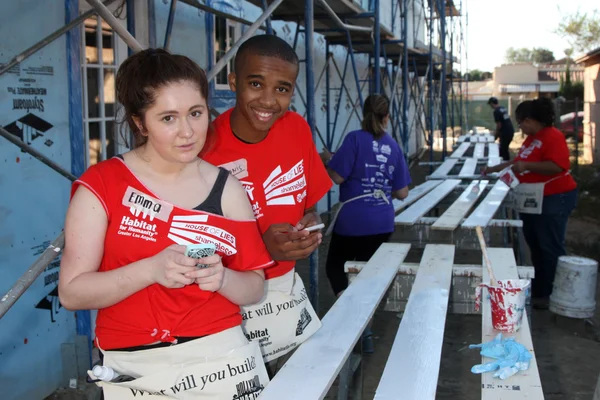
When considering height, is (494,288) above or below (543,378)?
above

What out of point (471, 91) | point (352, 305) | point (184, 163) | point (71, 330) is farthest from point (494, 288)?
point (471, 91)

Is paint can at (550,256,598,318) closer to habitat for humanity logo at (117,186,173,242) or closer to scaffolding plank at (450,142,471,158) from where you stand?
habitat for humanity logo at (117,186,173,242)

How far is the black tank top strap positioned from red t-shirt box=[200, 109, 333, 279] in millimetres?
418

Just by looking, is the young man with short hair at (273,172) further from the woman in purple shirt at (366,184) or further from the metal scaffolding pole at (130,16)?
the metal scaffolding pole at (130,16)

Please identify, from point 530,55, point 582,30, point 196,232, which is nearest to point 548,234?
point 196,232

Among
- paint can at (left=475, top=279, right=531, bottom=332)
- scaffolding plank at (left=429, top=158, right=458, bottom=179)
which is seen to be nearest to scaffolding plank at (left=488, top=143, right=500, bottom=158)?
scaffolding plank at (left=429, top=158, right=458, bottom=179)

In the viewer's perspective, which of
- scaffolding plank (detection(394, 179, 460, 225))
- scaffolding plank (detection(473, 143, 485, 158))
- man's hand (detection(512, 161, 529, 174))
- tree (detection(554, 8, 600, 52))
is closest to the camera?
scaffolding plank (detection(394, 179, 460, 225))

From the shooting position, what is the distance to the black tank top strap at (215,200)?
1589 millimetres

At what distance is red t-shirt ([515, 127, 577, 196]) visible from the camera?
576 centimetres

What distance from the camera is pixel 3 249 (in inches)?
141

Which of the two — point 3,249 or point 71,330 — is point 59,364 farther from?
point 3,249

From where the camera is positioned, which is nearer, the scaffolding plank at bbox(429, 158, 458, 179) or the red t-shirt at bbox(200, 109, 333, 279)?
the red t-shirt at bbox(200, 109, 333, 279)

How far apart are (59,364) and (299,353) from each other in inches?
105

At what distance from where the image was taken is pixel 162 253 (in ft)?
4.66
